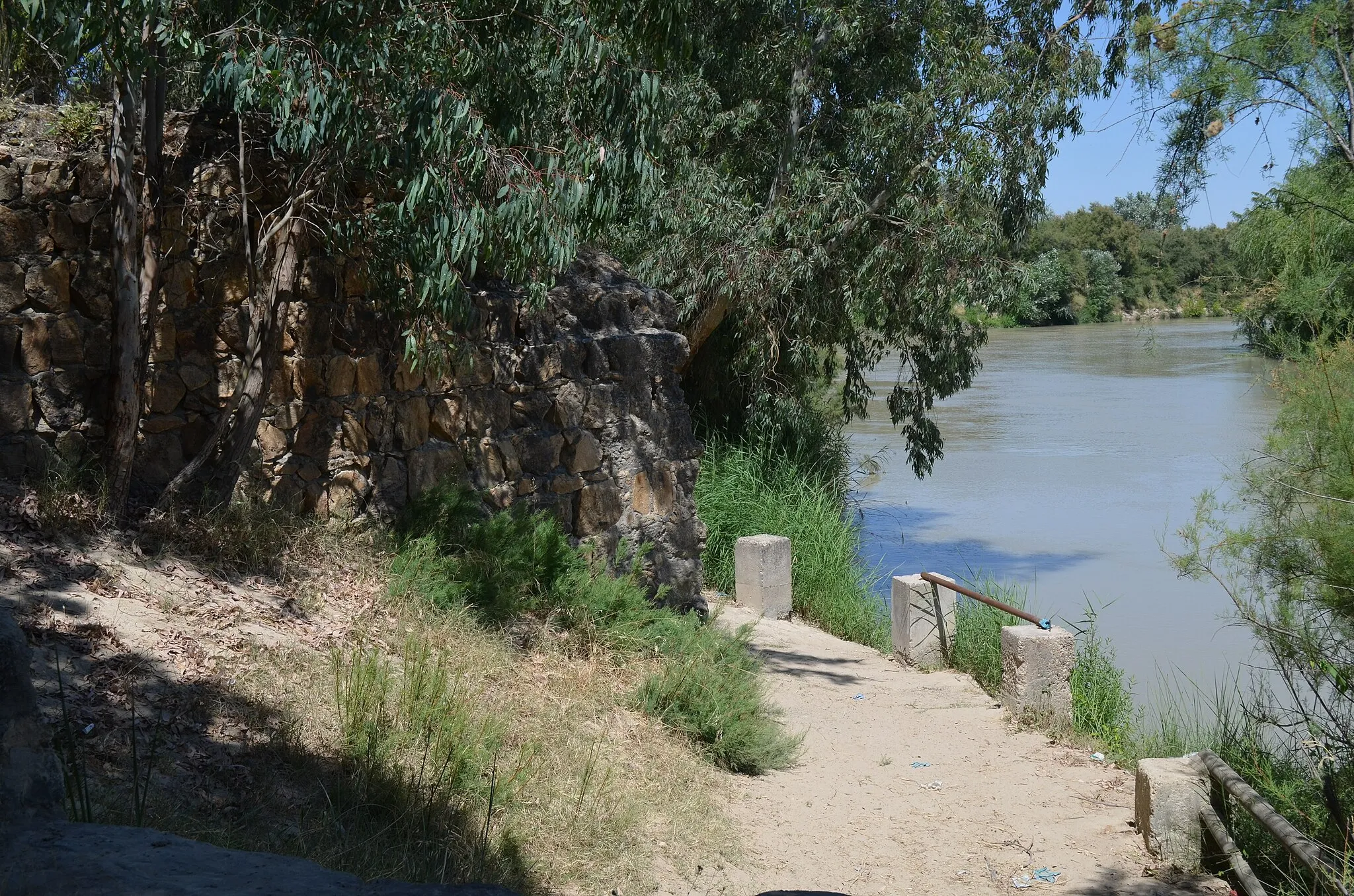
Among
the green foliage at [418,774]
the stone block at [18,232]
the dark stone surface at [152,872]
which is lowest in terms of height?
the green foliage at [418,774]

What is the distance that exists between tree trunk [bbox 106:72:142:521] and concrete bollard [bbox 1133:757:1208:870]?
538 cm

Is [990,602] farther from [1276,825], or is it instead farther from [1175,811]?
[1276,825]

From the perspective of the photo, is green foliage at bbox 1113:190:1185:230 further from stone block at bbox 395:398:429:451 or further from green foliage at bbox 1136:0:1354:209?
stone block at bbox 395:398:429:451

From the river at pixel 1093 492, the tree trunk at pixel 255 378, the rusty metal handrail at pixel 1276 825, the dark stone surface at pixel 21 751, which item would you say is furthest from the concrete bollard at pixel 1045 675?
the dark stone surface at pixel 21 751

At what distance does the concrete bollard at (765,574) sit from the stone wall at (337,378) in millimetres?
1957

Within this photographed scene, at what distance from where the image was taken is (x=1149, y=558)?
617 inches

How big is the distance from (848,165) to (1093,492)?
956cm

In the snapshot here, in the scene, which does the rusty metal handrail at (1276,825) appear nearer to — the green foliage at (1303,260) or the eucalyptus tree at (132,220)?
the green foliage at (1303,260)

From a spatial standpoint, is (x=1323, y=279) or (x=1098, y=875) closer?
(x=1098, y=875)

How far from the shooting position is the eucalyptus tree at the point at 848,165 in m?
11.6

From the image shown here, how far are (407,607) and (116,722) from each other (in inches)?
80.8

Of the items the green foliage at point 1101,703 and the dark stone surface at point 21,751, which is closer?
the dark stone surface at point 21,751

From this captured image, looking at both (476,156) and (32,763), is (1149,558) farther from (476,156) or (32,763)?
(32,763)

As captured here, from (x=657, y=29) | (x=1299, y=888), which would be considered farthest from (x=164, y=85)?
(x=1299, y=888)
